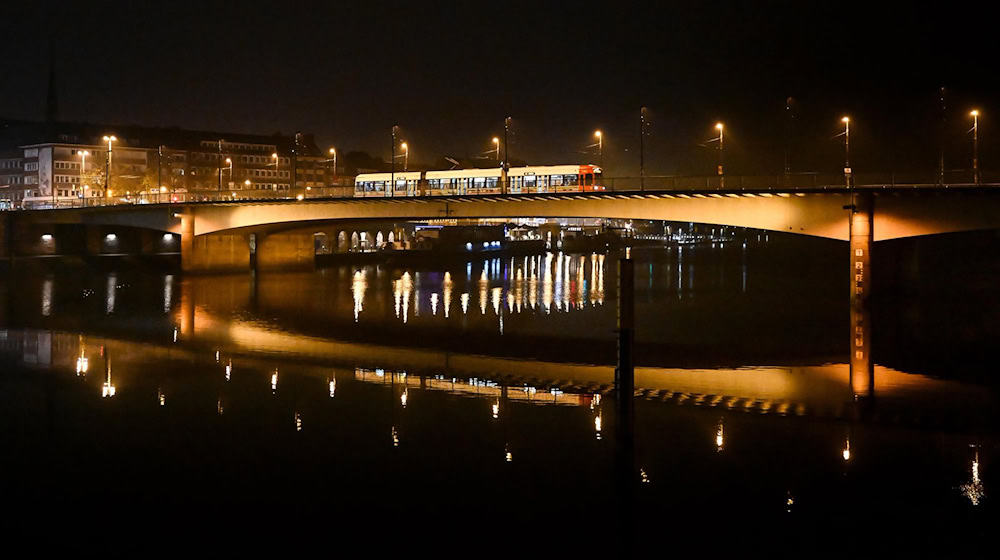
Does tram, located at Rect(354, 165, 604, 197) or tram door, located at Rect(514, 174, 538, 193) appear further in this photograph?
tram door, located at Rect(514, 174, 538, 193)

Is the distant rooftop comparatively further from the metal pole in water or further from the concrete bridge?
the metal pole in water

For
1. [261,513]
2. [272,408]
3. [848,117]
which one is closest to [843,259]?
[848,117]

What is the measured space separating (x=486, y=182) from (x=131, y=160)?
8737 cm

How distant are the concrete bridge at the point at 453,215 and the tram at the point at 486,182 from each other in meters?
1.41

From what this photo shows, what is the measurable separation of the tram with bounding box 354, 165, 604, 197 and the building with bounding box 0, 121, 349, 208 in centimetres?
4562

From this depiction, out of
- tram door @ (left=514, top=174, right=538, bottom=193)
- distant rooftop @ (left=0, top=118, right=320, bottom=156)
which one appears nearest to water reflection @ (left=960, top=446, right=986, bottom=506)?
tram door @ (left=514, top=174, right=538, bottom=193)

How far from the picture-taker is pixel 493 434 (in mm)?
19484

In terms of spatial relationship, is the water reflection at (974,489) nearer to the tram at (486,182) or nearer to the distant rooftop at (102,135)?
the tram at (486,182)

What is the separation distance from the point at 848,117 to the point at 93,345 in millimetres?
38257

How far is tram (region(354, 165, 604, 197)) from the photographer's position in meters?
59.2

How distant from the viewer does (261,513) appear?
14492mm

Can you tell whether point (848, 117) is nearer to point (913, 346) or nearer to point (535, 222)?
point (913, 346)

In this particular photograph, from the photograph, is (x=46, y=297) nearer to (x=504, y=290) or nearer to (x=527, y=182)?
(x=504, y=290)

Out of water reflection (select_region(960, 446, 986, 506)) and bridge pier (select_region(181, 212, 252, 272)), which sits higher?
bridge pier (select_region(181, 212, 252, 272))
